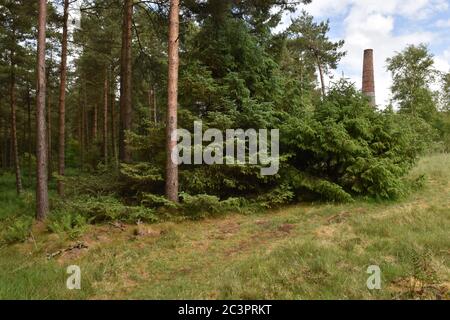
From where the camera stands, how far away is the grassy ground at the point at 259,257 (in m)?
5.49

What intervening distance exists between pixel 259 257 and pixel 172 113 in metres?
4.74

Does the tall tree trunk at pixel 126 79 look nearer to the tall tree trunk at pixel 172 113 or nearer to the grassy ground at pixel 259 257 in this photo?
the tall tree trunk at pixel 172 113

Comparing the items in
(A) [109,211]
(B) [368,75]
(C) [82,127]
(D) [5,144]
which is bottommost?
(A) [109,211]

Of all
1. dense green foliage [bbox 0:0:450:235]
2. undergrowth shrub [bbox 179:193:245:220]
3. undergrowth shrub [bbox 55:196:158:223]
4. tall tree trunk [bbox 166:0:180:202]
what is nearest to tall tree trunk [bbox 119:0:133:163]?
dense green foliage [bbox 0:0:450:235]

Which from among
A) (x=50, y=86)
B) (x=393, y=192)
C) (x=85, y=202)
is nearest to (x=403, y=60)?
(x=393, y=192)

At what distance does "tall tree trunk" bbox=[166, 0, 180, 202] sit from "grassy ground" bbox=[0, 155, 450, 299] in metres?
1.13

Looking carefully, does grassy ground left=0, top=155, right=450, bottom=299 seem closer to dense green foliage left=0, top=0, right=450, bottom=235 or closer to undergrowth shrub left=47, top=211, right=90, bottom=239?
undergrowth shrub left=47, top=211, right=90, bottom=239

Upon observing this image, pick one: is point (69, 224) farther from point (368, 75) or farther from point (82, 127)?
point (82, 127)

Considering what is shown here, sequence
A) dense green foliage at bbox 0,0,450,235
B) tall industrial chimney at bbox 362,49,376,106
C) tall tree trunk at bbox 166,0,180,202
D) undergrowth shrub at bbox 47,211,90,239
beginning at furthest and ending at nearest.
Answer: tall industrial chimney at bbox 362,49,376,106
dense green foliage at bbox 0,0,450,235
tall tree trunk at bbox 166,0,180,202
undergrowth shrub at bbox 47,211,90,239

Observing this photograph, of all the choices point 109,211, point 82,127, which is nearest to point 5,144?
point 82,127

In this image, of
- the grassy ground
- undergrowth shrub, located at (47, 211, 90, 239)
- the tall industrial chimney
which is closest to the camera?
the grassy ground

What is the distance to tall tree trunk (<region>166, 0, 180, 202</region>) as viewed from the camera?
977cm

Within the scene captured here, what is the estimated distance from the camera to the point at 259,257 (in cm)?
686

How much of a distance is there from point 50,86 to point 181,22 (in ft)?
54.9
